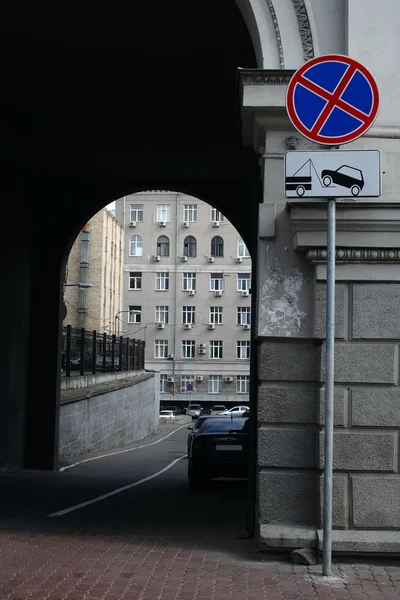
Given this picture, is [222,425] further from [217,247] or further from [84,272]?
[217,247]

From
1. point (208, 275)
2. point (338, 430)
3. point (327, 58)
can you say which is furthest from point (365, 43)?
point (208, 275)

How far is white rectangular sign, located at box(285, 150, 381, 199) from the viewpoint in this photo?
738 cm

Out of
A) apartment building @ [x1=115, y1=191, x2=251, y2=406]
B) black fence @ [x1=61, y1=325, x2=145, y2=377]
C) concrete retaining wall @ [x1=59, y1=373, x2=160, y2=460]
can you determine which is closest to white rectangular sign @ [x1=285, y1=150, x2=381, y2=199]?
concrete retaining wall @ [x1=59, y1=373, x2=160, y2=460]

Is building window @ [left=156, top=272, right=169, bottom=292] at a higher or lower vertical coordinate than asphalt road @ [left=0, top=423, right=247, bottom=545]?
higher

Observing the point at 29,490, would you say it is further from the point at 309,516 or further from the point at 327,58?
the point at 327,58

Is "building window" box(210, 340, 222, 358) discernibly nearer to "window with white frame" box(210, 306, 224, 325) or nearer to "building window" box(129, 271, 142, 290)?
"window with white frame" box(210, 306, 224, 325)

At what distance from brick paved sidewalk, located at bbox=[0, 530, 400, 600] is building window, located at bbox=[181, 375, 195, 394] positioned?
68267mm

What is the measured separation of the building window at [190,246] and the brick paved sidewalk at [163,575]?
6956cm

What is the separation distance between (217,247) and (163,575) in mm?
71085

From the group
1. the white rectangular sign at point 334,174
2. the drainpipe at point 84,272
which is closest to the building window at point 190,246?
the drainpipe at point 84,272

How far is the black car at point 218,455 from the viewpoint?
17047mm

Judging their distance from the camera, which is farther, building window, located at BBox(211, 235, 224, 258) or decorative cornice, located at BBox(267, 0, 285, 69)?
building window, located at BBox(211, 235, 224, 258)

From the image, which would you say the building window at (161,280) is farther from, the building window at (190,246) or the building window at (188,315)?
the building window at (188,315)

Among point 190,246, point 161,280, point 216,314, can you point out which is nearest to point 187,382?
point 216,314
